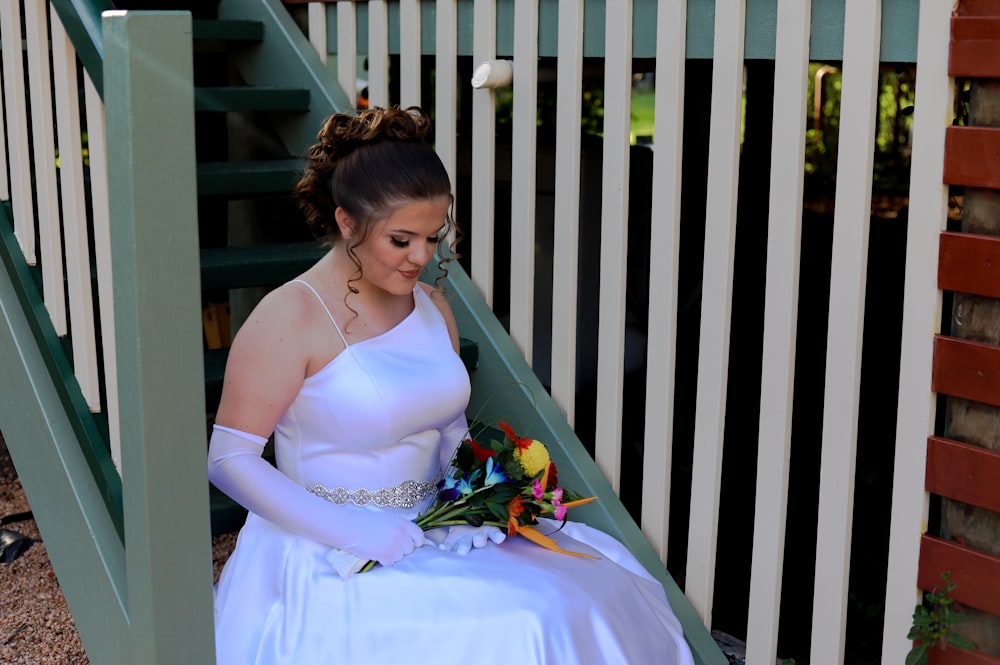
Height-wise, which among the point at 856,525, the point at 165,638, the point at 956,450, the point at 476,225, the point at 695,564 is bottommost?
the point at 856,525

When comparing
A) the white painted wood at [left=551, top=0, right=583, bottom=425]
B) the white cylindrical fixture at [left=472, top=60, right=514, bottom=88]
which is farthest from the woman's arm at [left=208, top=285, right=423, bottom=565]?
the white cylindrical fixture at [left=472, top=60, right=514, bottom=88]

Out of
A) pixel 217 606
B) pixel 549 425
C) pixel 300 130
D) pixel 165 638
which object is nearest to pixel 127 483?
pixel 165 638

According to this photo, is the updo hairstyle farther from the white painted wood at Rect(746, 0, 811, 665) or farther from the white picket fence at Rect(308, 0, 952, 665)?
the white painted wood at Rect(746, 0, 811, 665)

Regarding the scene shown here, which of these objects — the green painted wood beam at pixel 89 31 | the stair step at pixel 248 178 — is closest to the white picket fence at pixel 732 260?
the stair step at pixel 248 178

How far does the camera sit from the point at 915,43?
6.80 ft

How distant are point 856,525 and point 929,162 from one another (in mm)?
2023

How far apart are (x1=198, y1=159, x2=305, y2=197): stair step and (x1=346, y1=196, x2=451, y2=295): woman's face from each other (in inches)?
37.9

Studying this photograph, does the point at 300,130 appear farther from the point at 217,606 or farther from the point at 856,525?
the point at 856,525

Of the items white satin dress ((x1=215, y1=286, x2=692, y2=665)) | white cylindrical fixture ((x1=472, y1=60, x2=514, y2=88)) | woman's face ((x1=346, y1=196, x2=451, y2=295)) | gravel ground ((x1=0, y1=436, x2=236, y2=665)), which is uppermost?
white cylindrical fixture ((x1=472, y1=60, x2=514, y2=88))

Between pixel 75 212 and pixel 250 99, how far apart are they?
1087 mm

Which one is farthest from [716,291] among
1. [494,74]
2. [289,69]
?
[289,69]

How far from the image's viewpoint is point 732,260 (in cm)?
242

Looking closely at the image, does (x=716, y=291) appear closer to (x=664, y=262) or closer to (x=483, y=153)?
(x=664, y=262)

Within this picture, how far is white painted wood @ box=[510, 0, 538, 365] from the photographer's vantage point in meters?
2.77
